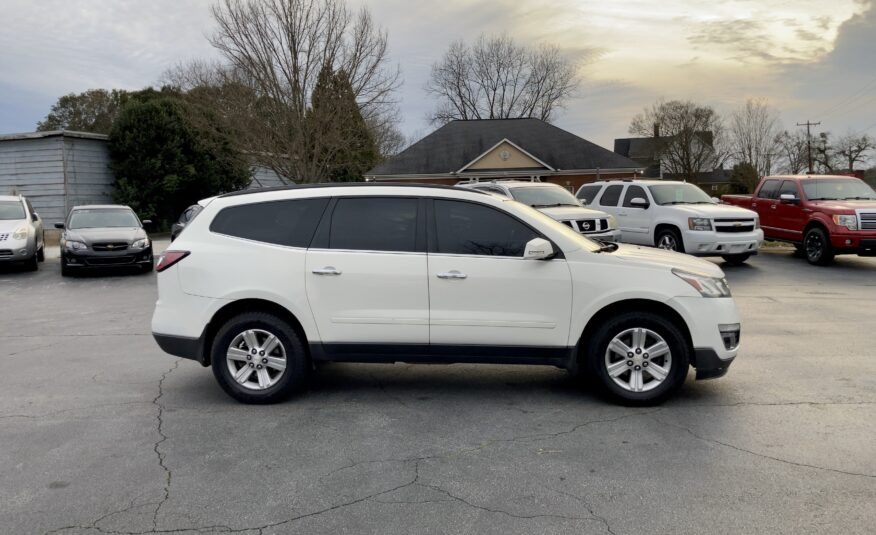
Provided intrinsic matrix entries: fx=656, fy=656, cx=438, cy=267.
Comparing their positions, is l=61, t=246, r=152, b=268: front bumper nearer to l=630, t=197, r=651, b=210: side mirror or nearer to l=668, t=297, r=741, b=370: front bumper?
l=630, t=197, r=651, b=210: side mirror

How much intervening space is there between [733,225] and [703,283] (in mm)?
9599

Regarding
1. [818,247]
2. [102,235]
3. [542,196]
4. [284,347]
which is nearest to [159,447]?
[284,347]

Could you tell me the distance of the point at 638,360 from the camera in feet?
16.7

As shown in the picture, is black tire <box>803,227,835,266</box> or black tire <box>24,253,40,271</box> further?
black tire <box>24,253,40,271</box>

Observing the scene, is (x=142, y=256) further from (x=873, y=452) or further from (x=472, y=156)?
(x=472, y=156)

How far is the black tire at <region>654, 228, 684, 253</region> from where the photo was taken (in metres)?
14.1

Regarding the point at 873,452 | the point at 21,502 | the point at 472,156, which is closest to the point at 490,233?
the point at 873,452

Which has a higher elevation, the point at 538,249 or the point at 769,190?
the point at 769,190

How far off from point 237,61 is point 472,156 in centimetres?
2057

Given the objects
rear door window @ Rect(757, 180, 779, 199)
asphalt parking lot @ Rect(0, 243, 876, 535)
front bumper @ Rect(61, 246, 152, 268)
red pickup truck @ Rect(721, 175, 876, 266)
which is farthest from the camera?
rear door window @ Rect(757, 180, 779, 199)

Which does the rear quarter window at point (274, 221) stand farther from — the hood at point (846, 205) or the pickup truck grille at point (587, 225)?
the hood at point (846, 205)

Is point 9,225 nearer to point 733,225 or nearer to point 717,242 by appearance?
point 717,242

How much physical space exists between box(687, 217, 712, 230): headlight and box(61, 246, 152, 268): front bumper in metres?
11.9

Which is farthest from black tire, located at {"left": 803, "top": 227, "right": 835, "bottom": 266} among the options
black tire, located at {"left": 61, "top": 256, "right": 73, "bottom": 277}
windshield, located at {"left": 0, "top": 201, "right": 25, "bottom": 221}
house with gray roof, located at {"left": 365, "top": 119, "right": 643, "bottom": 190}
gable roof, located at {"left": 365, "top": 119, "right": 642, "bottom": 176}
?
gable roof, located at {"left": 365, "top": 119, "right": 642, "bottom": 176}
